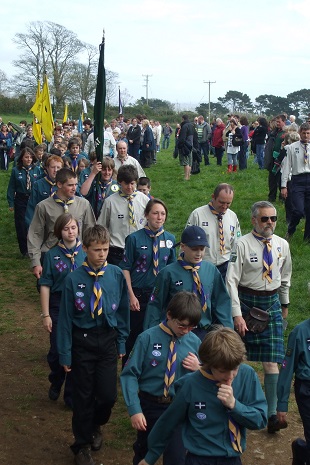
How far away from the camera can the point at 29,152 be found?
1307 centimetres

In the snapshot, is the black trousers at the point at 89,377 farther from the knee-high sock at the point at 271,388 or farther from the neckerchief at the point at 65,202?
the neckerchief at the point at 65,202

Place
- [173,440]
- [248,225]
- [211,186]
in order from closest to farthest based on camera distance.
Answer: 1. [173,440]
2. [248,225]
3. [211,186]

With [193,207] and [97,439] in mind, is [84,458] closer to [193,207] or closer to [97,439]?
[97,439]

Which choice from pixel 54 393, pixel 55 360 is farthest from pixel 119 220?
pixel 54 393

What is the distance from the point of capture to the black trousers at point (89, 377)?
5.86m

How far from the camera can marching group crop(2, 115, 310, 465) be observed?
13.5 ft

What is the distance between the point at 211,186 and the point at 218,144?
5946 mm

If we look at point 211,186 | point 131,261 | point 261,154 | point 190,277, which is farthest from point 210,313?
point 261,154

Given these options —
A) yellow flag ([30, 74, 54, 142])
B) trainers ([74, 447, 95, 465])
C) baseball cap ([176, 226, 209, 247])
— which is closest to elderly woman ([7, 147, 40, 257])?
yellow flag ([30, 74, 54, 142])

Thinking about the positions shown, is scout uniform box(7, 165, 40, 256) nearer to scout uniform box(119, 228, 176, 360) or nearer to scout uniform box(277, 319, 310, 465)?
scout uniform box(119, 228, 176, 360)

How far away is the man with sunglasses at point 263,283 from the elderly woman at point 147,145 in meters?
19.2

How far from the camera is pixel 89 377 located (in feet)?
19.3

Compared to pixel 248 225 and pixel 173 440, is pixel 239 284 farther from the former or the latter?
pixel 248 225

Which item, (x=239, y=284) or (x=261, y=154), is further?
(x=261, y=154)
